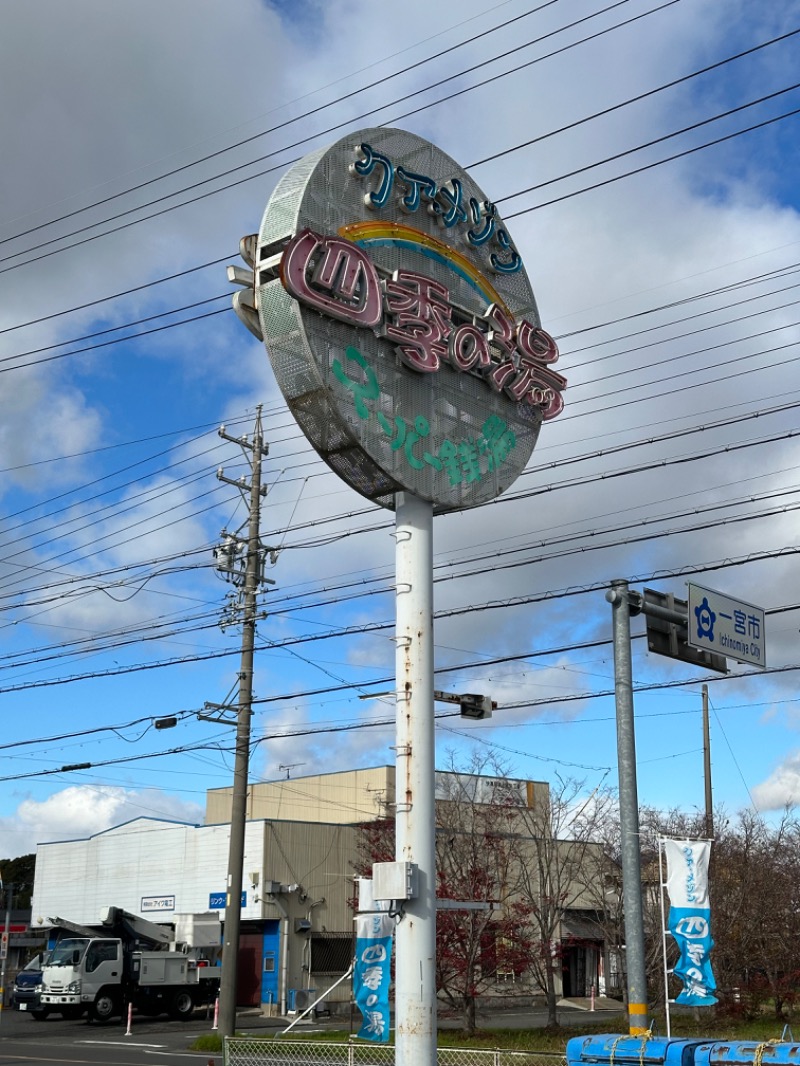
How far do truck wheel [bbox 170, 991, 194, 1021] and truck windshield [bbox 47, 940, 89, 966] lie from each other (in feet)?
11.2

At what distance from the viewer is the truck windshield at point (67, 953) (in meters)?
36.1

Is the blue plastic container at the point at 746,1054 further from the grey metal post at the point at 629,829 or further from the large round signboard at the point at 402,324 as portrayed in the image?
the large round signboard at the point at 402,324

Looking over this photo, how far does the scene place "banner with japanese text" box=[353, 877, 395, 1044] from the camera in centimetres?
1321

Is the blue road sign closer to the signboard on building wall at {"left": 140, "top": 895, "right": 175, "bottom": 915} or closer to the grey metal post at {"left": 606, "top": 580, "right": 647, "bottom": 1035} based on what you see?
the grey metal post at {"left": 606, "top": 580, "right": 647, "bottom": 1035}

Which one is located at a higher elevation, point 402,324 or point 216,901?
point 402,324

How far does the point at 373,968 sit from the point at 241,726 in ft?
48.3

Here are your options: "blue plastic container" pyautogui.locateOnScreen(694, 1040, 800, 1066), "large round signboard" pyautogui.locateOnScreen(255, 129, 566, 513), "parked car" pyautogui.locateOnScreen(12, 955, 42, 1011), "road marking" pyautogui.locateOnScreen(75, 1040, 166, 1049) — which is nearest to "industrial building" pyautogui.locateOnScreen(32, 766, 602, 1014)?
"parked car" pyautogui.locateOnScreen(12, 955, 42, 1011)

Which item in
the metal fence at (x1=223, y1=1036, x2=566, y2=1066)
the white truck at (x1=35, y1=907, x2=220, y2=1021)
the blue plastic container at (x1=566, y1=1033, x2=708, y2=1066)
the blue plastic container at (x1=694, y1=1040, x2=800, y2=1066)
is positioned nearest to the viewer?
the blue plastic container at (x1=694, y1=1040, x2=800, y2=1066)

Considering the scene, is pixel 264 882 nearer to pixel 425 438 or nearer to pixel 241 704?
pixel 241 704

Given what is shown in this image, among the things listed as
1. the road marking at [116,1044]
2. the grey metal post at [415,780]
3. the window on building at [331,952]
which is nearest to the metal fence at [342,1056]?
the grey metal post at [415,780]

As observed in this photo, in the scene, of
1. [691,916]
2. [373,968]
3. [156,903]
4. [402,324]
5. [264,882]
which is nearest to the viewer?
[373,968]

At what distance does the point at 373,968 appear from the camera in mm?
13312

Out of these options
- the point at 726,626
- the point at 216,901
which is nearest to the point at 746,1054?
the point at 726,626

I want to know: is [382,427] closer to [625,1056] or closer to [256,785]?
[625,1056]
